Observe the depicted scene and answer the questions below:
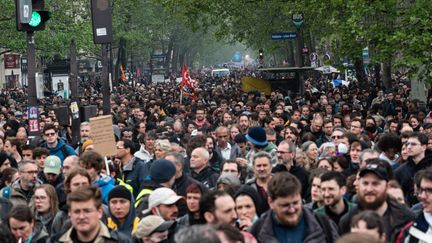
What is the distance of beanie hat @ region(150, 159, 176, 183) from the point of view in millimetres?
10188

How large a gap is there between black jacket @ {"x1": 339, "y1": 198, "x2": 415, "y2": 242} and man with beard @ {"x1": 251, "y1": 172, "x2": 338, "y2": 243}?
1.19ft

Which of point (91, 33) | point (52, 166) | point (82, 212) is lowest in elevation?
point (52, 166)

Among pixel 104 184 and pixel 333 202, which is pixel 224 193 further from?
pixel 104 184

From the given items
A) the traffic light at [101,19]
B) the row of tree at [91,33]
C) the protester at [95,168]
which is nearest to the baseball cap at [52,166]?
the protester at [95,168]

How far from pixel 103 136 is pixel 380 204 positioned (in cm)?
618

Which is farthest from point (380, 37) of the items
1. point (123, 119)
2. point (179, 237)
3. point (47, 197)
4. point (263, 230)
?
point (179, 237)

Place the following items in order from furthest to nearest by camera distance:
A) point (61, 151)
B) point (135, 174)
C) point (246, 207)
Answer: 1. point (61, 151)
2. point (135, 174)
3. point (246, 207)

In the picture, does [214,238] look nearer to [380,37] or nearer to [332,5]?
[380,37]

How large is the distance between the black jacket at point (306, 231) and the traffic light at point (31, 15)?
7.95 meters

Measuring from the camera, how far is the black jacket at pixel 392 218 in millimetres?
7989

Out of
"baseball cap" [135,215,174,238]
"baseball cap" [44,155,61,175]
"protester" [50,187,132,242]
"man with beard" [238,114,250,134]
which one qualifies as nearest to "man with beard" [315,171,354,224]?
"baseball cap" [135,215,174,238]

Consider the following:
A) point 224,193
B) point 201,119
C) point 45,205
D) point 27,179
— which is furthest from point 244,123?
point 224,193

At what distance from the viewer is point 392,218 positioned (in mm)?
8141

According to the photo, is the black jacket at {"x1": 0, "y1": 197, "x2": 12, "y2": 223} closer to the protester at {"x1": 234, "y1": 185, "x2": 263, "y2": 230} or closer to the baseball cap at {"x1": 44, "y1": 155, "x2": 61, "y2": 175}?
the baseball cap at {"x1": 44, "y1": 155, "x2": 61, "y2": 175}
